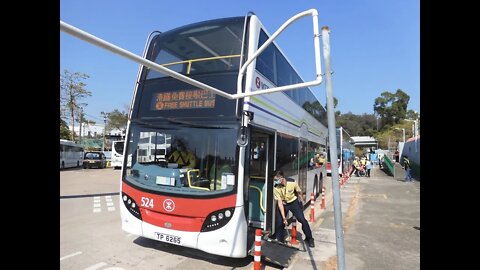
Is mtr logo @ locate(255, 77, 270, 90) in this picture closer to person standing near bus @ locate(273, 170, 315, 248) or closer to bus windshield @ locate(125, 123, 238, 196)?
bus windshield @ locate(125, 123, 238, 196)

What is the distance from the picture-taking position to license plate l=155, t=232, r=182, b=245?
5446 millimetres

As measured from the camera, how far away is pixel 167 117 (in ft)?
19.2

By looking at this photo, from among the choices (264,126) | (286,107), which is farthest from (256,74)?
(286,107)

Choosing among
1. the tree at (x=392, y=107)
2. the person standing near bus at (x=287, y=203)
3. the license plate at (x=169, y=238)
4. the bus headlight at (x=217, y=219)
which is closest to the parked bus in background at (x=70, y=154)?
the license plate at (x=169, y=238)

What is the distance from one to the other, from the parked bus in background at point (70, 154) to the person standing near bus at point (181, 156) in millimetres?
28798

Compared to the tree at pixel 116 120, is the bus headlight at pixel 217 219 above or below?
below

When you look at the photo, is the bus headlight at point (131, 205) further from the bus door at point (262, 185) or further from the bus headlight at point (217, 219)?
the bus door at point (262, 185)

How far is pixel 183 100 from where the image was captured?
18.9 feet

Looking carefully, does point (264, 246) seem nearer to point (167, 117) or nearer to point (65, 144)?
point (167, 117)

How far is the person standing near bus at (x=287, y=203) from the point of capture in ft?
21.8

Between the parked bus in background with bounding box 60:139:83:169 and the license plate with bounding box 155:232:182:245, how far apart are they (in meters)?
29.0
